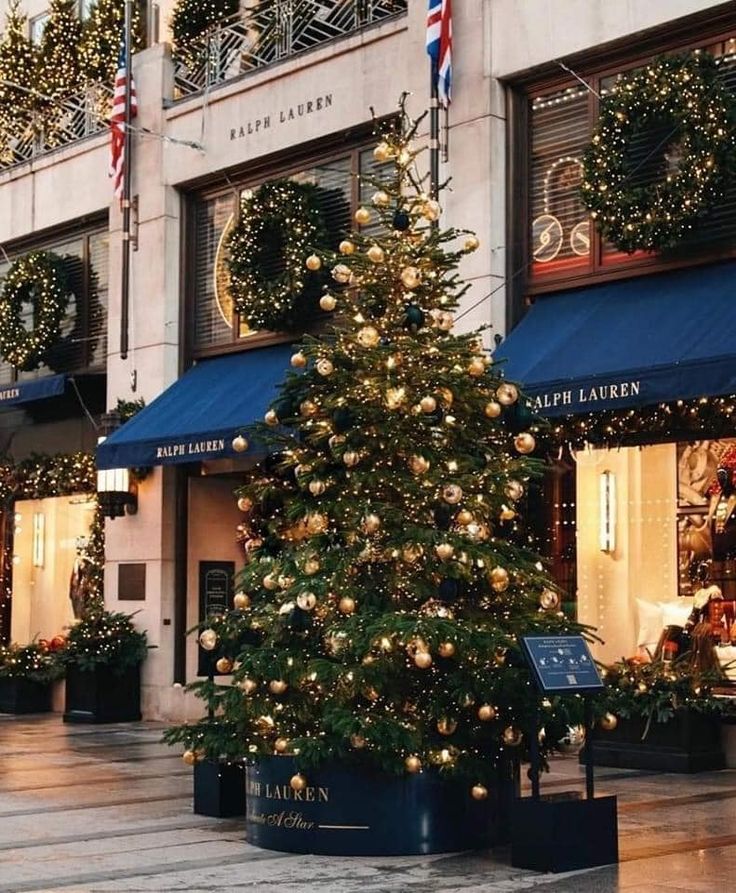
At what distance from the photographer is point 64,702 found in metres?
22.1

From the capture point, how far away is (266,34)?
20844 mm

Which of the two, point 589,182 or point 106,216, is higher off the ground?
point 106,216

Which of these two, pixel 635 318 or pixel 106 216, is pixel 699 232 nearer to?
pixel 635 318

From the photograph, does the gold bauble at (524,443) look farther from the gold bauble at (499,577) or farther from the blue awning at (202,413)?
the blue awning at (202,413)

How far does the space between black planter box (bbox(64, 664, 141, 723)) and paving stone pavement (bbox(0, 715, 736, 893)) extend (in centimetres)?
502

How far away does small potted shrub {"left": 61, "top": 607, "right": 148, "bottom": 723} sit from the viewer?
67.2 feet

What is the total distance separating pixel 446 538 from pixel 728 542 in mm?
6847

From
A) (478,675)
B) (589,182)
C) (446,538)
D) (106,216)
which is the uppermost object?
(106,216)

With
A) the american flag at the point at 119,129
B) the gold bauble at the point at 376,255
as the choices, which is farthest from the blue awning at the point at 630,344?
the american flag at the point at 119,129

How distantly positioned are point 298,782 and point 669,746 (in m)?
5.72

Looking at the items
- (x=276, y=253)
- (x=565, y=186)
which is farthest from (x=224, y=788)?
(x=276, y=253)

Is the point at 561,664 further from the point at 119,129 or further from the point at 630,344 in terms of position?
the point at 119,129

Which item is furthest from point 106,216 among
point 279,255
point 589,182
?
point 589,182

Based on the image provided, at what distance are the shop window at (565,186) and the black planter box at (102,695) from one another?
805cm
